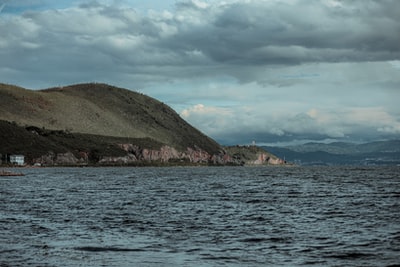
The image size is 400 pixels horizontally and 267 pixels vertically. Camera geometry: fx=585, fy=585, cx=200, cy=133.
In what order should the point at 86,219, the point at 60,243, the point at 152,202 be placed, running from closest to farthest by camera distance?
the point at 60,243 < the point at 86,219 < the point at 152,202

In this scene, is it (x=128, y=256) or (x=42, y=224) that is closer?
(x=128, y=256)

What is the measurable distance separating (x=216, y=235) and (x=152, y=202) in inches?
1207

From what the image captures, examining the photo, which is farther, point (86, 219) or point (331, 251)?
point (86, 219)

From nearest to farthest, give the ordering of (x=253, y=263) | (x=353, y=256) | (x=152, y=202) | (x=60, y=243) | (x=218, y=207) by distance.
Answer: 1. (x=253, y=263)
2. (x=353, y=256)
3. (x=60, y=243)
4. (x=218, y=207)
5. (x=152, y=202)

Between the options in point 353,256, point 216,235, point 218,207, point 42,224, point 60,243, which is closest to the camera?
point 353,256

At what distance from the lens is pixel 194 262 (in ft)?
92.3

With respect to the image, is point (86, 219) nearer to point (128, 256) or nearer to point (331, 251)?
point (128, 256)

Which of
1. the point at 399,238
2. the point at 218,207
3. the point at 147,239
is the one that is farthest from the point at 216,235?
the point at 218,207

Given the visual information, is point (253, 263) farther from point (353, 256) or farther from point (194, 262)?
point (353, 256)

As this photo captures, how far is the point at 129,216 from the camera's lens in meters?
50.9

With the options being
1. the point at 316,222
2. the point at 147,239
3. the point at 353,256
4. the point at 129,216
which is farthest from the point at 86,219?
the point at 353,256

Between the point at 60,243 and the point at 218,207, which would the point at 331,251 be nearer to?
the point at 60,243

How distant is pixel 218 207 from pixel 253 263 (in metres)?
32.4

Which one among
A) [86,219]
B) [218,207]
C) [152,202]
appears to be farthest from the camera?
[152,202]
